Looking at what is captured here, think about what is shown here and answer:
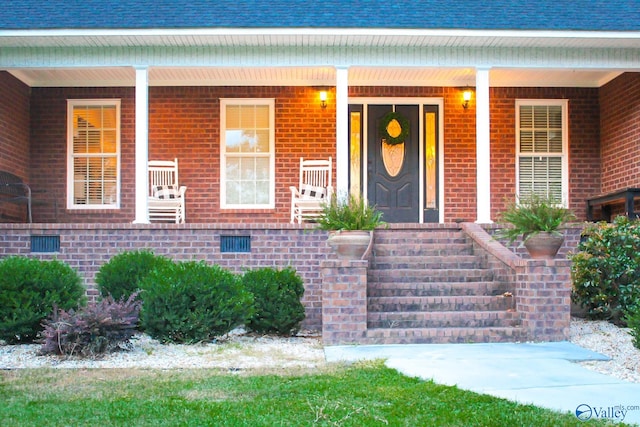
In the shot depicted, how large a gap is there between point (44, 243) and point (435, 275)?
521cm

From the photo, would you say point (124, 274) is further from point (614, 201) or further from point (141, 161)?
point (614, 201)

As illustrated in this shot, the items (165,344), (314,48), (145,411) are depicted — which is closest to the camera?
(145,411)

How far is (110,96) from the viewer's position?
1408 centimetres

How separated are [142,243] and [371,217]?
3579mm

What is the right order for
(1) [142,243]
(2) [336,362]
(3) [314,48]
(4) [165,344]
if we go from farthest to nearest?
(3) [314,48]
(1) [142,243]
(4) [165,344]
(2) [336,362]

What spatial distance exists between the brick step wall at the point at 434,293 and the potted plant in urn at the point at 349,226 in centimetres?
75

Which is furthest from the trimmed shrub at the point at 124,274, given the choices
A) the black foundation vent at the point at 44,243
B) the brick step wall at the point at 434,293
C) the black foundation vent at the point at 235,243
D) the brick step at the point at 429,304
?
the brick step wall at the point at 434,293

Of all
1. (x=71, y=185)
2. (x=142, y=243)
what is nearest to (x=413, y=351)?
(x=142, y=243)

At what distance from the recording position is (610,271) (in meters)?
10.2

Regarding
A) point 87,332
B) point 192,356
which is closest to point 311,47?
point 192,356

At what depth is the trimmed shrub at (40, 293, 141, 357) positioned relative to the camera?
7.94 metres

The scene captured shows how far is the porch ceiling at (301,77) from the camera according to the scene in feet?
43.2

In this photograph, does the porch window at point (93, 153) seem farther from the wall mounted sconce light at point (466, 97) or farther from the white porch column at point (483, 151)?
the white porch column at point (483, 151)

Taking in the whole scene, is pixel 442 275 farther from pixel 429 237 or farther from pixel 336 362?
pixel 336 362
